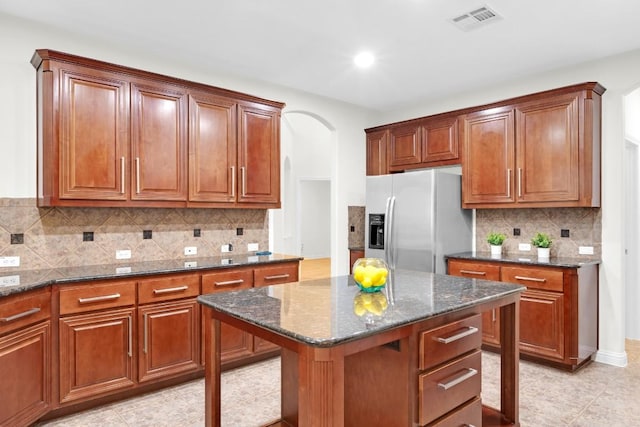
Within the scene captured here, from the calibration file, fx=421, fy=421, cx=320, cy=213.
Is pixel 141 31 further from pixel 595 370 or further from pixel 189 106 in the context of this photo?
pixel 595 370

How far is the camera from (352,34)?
129 inches

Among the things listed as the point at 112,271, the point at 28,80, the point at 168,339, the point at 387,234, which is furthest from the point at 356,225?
the point at 28,80

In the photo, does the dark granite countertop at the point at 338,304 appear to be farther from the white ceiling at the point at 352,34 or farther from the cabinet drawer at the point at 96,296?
the white ceiling at the point at 352,34

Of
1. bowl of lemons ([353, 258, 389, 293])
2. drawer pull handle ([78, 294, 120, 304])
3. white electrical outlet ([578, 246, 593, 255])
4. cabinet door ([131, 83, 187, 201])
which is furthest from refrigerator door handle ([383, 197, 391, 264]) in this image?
drawer pull handle ([78, 294, 120, 304])

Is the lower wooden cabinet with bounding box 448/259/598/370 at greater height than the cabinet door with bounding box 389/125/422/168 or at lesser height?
lesser

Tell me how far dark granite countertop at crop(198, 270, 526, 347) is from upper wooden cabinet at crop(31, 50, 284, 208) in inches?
60.0

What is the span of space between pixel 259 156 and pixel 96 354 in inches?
81.7

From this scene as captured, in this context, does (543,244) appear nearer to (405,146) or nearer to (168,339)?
(405,146)

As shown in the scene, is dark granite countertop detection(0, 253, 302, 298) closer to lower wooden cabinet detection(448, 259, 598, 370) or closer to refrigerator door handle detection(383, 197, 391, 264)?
refrigerator door handle detection(383, 197, 391, 264)

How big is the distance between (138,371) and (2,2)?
2632 mm

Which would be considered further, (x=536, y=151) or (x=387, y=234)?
(x=387, y=234)

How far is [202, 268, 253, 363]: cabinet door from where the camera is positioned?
10.9 ft

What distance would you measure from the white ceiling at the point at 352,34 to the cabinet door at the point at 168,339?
207 centimetres

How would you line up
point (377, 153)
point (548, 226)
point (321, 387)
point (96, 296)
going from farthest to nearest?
point (377, 153)
point (548, 226)
point (96, 296)
point (321, 387)
